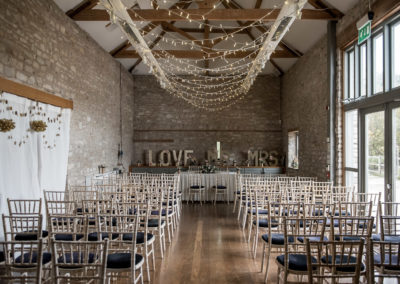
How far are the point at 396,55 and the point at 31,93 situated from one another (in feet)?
20.1

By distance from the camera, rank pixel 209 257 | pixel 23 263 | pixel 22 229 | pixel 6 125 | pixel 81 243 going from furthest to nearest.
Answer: pixel 209 257 < pixel 6 125 < pixel 22 229 < pixel 23 263 < pixel 81 243

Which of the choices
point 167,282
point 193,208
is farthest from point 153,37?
point 167,282

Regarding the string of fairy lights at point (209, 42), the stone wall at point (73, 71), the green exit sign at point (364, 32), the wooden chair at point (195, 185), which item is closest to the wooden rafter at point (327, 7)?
the string of fairy lights at point (209, 42)

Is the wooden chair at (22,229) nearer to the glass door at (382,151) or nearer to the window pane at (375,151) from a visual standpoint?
the glass door at (382,151)

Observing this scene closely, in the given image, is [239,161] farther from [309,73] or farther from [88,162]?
[88,162]

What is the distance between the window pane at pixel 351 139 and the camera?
6.73 meters

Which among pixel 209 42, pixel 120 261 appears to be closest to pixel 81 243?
pixel 120 261

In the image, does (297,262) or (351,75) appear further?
(351,75)

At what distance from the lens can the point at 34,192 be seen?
543 centimetres

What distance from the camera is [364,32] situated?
18.8ft

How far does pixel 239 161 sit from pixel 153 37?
5.73 meters

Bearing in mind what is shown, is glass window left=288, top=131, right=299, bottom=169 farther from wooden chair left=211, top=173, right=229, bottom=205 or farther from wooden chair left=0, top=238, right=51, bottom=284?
wooden chair left=0, top=238, right=51, bottom=284

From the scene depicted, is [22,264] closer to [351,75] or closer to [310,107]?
[351,75]

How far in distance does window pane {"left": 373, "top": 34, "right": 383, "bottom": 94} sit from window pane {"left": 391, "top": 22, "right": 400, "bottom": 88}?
1.10 feet
